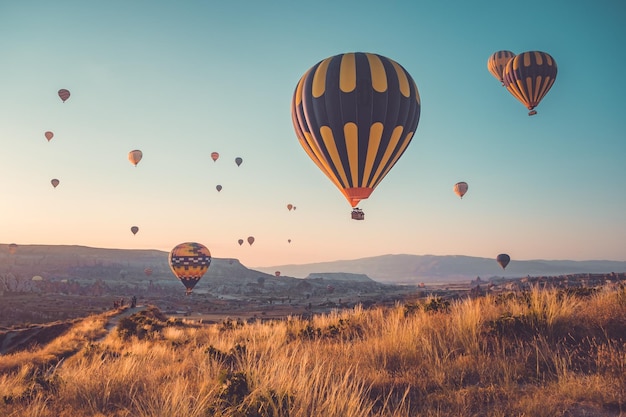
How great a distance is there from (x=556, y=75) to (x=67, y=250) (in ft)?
552

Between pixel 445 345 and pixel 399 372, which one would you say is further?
pixel 445 345

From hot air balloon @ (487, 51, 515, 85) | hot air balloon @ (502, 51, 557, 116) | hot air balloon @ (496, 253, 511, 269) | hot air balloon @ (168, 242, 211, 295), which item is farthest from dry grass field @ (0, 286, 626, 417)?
hot air balloon @ (496, 253, 511, 269)

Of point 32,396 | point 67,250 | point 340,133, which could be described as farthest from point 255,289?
point 32,396

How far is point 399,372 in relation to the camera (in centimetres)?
592

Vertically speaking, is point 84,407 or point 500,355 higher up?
point 500,355

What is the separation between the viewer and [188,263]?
46938 mm

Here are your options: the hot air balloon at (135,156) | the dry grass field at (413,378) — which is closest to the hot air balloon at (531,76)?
the dry grass field at (413,378)

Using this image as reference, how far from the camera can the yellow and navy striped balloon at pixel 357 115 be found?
60.4 feet

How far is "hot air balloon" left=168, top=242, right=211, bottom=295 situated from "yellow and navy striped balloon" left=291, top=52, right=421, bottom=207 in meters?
32.3

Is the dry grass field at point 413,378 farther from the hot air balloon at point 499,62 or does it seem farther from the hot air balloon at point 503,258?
the hot air balloon at point 503,258

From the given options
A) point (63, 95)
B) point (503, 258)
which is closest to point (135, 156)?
point (63, 95)

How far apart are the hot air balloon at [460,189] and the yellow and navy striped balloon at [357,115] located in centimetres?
3812

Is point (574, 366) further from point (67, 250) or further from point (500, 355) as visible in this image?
point (67, 250)

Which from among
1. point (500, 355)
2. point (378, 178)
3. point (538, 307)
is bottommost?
point (500, 355)
